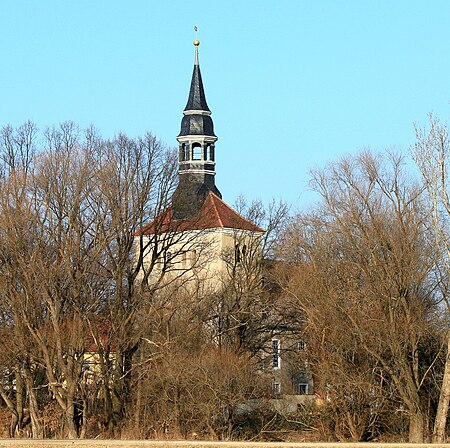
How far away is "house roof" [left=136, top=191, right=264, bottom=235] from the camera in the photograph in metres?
40.5

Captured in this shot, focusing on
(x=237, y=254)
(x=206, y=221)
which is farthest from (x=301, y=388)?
(x=237, y=254)

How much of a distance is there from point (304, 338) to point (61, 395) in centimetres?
957

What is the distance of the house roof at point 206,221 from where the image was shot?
40.5 metres

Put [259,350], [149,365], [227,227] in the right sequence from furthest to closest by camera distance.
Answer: [227,227] → [259,350] → [149,365]

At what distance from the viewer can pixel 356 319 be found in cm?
3600

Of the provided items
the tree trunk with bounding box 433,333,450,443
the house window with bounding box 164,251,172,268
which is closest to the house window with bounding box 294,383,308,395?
the tree trunk with bounding box 433,333,450,443

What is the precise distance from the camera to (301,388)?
42.3 m

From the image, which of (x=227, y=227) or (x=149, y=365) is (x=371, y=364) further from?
(x=227, y=227)

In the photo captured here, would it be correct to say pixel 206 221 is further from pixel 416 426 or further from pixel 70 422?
pixel 416 426

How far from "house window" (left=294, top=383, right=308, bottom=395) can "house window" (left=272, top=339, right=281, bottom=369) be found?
662 cm

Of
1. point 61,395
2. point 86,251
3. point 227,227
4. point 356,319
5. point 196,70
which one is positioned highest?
point 196,70

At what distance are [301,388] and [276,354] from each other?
1251 centimetres

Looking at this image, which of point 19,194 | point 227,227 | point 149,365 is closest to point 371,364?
point 149,365

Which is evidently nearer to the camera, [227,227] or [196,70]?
[227,227]
